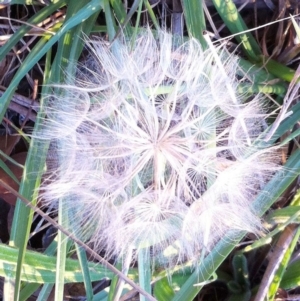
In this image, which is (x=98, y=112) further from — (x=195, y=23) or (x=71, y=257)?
(x=71, y=257)

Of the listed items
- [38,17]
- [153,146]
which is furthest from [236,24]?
[38,17]

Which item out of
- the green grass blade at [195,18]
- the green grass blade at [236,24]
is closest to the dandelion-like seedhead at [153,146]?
the green grass blade at [195,18]

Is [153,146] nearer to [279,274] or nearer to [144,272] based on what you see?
[144,272]

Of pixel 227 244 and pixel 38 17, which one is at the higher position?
pixel 38 17

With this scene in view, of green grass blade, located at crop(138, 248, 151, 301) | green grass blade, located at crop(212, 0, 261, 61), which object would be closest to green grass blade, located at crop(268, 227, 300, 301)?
green grass blade, located at crop(138, 248, 151, 301)

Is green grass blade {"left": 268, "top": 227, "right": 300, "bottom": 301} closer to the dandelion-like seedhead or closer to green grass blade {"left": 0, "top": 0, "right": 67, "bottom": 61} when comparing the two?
the dandelion-like seedhead

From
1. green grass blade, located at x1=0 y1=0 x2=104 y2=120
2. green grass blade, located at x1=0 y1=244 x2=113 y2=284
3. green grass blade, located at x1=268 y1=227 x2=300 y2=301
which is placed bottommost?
green grass blade, located at x1=268 y1=227 x2=300 y2=301

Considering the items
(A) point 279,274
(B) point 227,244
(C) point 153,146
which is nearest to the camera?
(C) point 153,146

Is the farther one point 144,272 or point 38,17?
point 38,17
